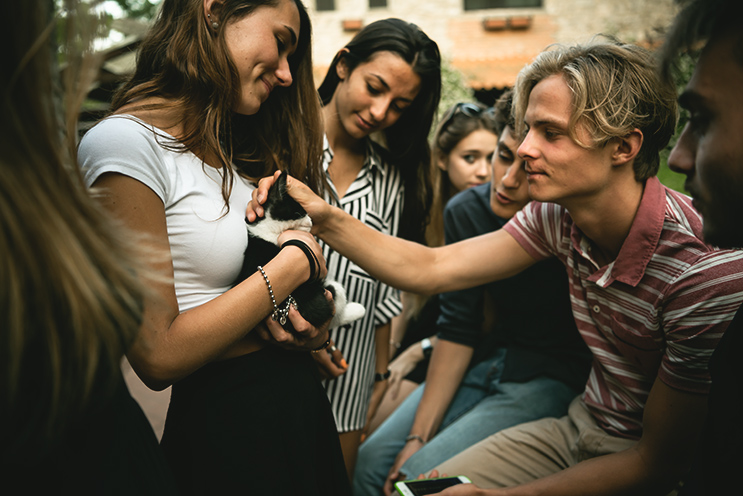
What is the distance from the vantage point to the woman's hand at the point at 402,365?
141 inches

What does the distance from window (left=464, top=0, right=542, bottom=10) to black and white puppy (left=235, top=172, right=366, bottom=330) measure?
13.1 m

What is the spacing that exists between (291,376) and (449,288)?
3.47 ft

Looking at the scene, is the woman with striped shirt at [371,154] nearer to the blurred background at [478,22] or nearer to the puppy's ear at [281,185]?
the puppy's ear at [281,185]

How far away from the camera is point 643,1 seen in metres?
12.4

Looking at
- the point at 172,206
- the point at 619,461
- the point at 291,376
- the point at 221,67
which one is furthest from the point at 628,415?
the point at 221,67

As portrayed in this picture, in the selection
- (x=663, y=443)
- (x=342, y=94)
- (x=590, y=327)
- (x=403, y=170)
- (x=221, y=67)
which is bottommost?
(x=663, y=443)

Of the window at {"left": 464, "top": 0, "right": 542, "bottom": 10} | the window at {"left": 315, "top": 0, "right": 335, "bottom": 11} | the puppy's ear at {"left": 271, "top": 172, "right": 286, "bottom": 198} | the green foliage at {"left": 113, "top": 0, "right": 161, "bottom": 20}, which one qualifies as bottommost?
the puppy's ear at {"left": 271, "top": 172, "right": 286, "bottom": 198}

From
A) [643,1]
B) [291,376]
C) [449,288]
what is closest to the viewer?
[291,376]

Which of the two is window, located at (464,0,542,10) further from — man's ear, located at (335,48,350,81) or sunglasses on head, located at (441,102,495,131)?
man's ear, located at (335,48,350,81)

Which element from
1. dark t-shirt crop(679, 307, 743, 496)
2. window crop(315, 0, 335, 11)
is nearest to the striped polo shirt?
dark t-shirt crop(679, 307, 743, 496)

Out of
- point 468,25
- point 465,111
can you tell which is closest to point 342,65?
point 465,111

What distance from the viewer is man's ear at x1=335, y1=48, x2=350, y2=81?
106 inches

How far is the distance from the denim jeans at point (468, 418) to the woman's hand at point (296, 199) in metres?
1.38

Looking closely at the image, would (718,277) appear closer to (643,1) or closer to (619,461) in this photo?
(619,461)
